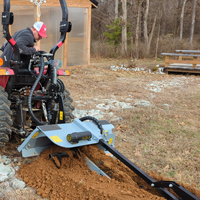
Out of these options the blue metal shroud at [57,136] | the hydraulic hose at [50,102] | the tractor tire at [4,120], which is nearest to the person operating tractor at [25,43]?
the hydraulic hose at [50,102]

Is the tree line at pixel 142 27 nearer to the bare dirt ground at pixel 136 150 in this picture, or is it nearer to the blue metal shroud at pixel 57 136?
the bare dirt ground at pixel 136 150

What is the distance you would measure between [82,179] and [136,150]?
1844 millimetres

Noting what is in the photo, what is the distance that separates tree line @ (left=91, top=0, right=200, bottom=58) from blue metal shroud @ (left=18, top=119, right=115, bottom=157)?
58.6 feet

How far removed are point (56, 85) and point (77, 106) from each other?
11.6ft

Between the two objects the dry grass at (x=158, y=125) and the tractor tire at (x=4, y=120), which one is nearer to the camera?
the tractor tire at (x=4, y=120)

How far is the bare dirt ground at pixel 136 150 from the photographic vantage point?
3156 millimetres

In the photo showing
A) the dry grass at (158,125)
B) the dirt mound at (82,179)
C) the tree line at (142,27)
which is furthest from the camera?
the tree line at (142,27)

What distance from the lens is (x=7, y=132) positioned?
408 cm

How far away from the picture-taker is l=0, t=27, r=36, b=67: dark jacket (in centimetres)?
409

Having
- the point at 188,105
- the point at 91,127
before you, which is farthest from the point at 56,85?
the point at 188,105

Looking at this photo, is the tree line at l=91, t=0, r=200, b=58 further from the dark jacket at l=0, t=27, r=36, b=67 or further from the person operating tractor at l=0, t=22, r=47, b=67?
the dark jacket at l=0, t=27, r=36, b=67

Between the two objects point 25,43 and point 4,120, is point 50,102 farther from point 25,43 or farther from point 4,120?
point 25,43

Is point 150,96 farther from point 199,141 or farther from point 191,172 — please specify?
point 191,172

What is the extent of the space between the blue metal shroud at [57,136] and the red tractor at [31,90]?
1.22ft
